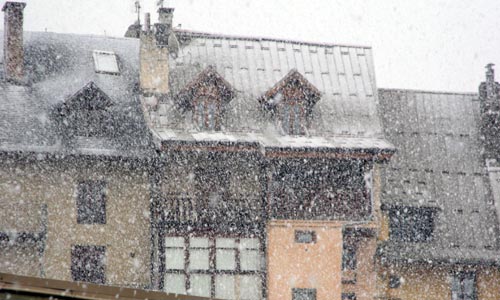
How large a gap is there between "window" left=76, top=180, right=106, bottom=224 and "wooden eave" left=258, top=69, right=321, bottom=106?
597cm

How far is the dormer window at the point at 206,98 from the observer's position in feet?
97.2

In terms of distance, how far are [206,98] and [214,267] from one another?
549 centimetres

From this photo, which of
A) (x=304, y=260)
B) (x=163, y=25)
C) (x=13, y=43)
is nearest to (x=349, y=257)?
(x=304, y=260)

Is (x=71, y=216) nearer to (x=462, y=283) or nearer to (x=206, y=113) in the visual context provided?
(x=206, y=113)

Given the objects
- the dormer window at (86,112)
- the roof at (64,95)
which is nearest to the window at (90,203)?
the roof at (64,95)

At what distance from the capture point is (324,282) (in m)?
28.9

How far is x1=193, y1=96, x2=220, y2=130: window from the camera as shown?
29.7 metres

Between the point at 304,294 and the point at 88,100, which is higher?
the point at 88,100

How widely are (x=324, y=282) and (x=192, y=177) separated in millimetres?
5236

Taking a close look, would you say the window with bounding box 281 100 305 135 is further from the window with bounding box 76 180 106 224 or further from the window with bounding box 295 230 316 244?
the window with bounding box 76 180 106 224

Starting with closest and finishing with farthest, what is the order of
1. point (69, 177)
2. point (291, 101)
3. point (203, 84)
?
point (69, 177), point (203, 84), point (291, 101)

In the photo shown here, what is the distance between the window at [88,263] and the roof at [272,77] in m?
4.27

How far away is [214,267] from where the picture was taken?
28.2m

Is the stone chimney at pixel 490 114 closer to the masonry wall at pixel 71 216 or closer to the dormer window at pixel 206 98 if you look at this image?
the dormer window at pixel 206 98
